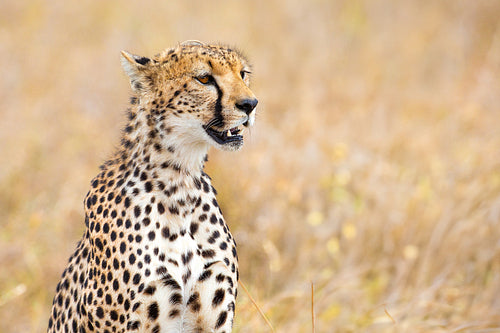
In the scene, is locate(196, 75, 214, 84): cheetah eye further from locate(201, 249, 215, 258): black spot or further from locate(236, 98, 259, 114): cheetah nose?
locate(201, 249, 215, 258): black spot

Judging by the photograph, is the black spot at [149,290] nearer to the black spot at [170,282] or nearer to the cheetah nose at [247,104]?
the black spot at [170,282]

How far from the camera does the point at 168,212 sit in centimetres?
238

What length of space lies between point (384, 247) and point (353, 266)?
313 mm

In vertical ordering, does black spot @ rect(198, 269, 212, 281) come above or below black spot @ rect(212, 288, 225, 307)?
above

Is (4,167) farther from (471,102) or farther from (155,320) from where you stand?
(471,102)

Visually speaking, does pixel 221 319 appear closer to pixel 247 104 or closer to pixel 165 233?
pixel 165 233

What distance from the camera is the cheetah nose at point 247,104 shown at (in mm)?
2242

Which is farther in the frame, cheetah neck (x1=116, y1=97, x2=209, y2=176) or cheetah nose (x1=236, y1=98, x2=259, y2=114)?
cheetah neck (x1=116, y1=97, x2=209, y2=176)

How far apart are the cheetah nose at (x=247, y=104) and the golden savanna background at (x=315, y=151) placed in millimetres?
1199

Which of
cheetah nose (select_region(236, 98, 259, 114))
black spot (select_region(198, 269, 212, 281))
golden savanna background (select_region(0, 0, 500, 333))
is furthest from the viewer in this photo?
golden savanna background (select_region(0, 0, 500, 333))

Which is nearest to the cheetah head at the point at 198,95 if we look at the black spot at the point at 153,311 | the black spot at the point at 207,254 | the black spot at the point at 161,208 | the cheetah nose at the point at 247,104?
the cheetah nose at the point at 247,104

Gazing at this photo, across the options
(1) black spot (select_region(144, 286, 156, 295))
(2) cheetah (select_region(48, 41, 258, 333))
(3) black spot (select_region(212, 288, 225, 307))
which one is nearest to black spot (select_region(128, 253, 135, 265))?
(2) cheetah (select_region(48, 41, 258, 333))

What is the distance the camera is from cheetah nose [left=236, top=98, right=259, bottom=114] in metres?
2.24

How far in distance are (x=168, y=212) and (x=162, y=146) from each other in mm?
254
